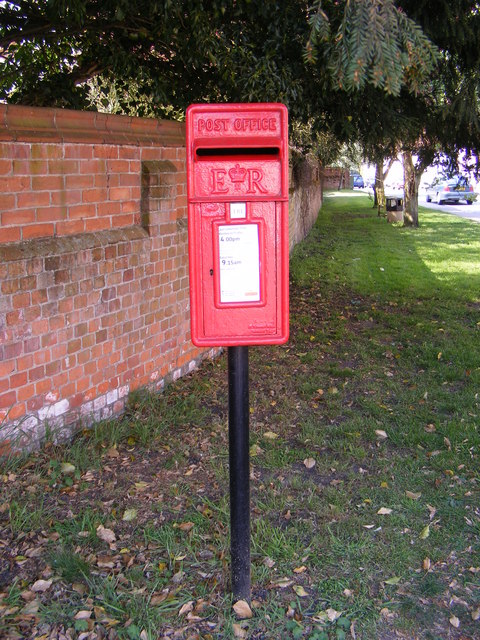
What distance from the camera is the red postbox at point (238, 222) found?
2598 mm

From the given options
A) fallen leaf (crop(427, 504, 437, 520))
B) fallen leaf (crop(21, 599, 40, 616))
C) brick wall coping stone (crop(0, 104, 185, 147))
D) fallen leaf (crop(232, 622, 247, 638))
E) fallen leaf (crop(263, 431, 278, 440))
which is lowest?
fallen leaf (crop(232, 622, 247, 638))

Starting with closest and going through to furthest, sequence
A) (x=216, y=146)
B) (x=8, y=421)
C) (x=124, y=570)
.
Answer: (x=216, y=146), (x=124, y=570), (x=8, y=421)

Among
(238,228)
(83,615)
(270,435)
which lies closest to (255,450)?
(270,435)

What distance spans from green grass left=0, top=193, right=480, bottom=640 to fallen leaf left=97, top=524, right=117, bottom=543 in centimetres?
3

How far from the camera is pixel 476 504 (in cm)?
375

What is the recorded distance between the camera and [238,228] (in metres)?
2.65

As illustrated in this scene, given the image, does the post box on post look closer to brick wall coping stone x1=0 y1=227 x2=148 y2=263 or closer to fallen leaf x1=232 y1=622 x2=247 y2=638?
fallen leaf x1=232 y1=622 x2=247 y2=638

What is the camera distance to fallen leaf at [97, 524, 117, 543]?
339 cm

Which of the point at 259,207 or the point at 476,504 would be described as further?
the point at 476,504

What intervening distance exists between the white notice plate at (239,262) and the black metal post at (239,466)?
9.7 inches

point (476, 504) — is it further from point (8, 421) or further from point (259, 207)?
point (8, 421)

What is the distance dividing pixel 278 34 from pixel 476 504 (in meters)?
3.66

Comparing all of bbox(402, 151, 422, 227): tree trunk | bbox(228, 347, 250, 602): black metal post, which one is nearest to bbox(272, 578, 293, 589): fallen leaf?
bbox(228, 347, 250, 602): black metal post

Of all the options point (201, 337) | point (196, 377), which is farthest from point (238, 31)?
point (201, 337)
